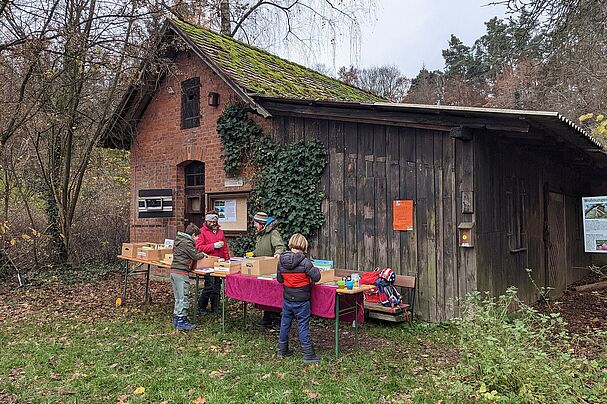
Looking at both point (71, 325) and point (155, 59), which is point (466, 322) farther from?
point (155, 59)

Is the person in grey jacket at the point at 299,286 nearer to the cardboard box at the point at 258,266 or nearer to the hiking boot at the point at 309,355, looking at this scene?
the hiking boot at the point at 309,355

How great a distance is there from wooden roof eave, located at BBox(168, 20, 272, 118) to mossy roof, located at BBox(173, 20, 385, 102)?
0.05m

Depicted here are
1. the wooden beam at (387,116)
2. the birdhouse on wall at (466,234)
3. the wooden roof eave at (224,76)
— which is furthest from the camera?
the wooden roof eave at (224,76)

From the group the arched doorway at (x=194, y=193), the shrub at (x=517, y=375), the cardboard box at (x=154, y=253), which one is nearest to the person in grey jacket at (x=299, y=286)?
the shrub at (x=517, y=375)

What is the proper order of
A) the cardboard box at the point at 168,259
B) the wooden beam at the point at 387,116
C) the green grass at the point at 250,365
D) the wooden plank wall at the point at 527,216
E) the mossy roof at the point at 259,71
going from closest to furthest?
the green grass at the point at 250,365 < the wooden beam at the point at 387,116 < the wooden plank wall at the point at 527,216 < the cardboard box at the point at 168,259 < the mossy roof at the point at 259,71

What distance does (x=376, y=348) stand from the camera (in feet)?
21.0

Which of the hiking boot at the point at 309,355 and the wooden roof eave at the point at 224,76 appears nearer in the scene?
the hiking boot at the point at 309,355

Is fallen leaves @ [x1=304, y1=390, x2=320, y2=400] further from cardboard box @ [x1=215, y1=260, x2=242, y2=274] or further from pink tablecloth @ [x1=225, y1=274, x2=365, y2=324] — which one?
cardboard box @ [x1=215, y1=260, x2=242, y2=274]

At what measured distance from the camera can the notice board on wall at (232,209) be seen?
1016 centimetres

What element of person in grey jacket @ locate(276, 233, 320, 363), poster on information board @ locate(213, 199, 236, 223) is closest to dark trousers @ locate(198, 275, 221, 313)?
poster on information board @ locate(213, 199, 236, 223)

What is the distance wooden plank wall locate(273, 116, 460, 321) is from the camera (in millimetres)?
7281

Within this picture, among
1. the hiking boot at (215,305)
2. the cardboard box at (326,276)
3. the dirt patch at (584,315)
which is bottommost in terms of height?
the dirt patch at (584,315)

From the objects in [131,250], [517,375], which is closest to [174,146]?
[131,250]

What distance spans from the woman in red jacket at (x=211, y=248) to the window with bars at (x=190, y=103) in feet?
11.9
